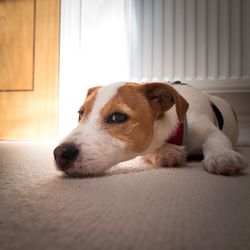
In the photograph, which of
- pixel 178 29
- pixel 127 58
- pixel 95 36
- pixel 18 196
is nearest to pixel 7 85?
pixel 95 36

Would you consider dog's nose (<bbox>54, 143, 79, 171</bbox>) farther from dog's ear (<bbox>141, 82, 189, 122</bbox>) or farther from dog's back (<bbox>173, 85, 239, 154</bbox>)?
dog's back (<bbox>173, 85, 239, 154</bbox>)

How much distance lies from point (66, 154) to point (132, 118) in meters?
0.28

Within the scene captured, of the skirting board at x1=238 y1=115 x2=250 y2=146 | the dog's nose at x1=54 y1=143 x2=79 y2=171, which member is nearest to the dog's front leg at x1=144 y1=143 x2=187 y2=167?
the dog's nose at x1=54 y1=143 x2=79 y2=171

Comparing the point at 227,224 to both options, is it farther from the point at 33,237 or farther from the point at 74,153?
the point at 74,153

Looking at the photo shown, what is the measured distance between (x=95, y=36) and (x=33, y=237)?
2250mm

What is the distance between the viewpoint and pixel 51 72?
2.66 metres

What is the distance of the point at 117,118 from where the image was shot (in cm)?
104

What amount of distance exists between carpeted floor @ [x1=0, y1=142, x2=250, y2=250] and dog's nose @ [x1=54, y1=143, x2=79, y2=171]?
0.15 ft

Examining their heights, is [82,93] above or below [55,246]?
above

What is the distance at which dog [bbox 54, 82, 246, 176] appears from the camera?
0.90 metres

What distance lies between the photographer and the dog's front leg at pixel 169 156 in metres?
1.14

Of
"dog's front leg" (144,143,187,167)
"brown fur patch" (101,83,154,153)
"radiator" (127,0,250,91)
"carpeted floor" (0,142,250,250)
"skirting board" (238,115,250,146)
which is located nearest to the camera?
"carpeted floor" (0,142,250,250)

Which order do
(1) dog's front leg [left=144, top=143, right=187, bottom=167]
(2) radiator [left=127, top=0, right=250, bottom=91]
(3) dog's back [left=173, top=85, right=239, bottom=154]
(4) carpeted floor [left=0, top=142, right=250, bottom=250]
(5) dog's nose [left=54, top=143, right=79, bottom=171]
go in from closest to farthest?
(4) carpeted floor [left=0, top=142, right=250, bottom=250] → (5) dog's nose [left=54, top=143, right=79, bottom=171] → (1) dog's front leg [left=144, top=143, right=187, bottom=167] → (3) dog's back [left=173, top=85, right=239, bottom=154] → (2) radiator [left=127, top=0, right=250, bottom=91]

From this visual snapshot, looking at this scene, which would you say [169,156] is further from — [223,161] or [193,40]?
[193,40]
